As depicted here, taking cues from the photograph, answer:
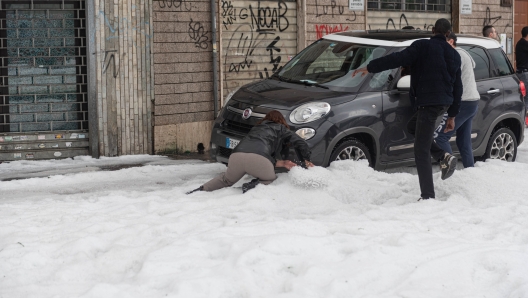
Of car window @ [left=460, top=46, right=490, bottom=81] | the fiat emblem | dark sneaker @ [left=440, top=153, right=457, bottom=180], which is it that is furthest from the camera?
car window @ [left=460, top=46, right=490, bottom=81]

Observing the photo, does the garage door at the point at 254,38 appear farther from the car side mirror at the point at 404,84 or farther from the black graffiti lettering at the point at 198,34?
the car side mirror at the point at 404,84

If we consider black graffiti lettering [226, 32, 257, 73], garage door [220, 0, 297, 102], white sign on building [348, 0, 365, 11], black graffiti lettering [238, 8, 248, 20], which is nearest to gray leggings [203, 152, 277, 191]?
garage door [220, 0, 297, 102]

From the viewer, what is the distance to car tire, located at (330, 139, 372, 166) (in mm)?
9977

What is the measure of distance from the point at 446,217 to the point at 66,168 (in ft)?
18.7

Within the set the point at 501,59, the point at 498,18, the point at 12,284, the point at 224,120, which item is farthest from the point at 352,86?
the point at 498,18

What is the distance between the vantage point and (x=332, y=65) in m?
10.9

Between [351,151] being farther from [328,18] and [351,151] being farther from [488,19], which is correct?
[488,19]

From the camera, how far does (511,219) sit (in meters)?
8.00

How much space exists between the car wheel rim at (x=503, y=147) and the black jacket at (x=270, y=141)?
396 centimetres

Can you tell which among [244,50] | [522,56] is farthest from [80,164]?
[522,56]

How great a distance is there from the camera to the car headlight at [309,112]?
977 centimetres

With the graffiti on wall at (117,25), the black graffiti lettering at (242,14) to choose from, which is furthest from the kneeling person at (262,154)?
the black graffiti lettering at (242,14)

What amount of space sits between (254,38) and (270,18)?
0.51m

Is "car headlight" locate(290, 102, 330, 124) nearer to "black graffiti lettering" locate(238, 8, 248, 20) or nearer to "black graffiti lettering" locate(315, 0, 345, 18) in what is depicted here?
"black graffiti lettering" locate(238, 8, 248, 20)
